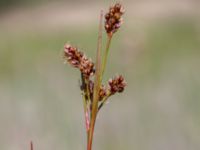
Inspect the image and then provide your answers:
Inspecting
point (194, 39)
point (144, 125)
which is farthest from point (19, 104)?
point (194, 39)

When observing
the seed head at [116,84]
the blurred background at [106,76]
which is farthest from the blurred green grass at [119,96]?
the seed head at [116,84]

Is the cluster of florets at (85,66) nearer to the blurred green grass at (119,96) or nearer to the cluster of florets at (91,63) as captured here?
the cluster of florets at (91,63)

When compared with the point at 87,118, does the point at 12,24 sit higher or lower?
higher

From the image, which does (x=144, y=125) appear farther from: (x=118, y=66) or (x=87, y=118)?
(x=87, y=118)

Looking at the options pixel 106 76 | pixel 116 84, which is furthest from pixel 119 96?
pixel 116 84

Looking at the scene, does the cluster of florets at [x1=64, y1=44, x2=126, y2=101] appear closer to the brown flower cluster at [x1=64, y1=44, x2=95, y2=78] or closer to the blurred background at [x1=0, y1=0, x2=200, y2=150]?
the brown flower cluster at [x1=64, y1=44, x2=95, y2=78]

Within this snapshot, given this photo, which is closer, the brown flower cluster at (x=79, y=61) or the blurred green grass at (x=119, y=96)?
the brown flower cluster at (x=79, y=61)

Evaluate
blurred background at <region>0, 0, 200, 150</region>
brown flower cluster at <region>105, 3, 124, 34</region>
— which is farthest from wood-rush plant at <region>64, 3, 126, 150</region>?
blurred background at <region>0, 0, 200, 150</region>

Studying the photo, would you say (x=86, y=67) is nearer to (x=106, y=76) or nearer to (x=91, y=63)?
(x=91, y=63)
